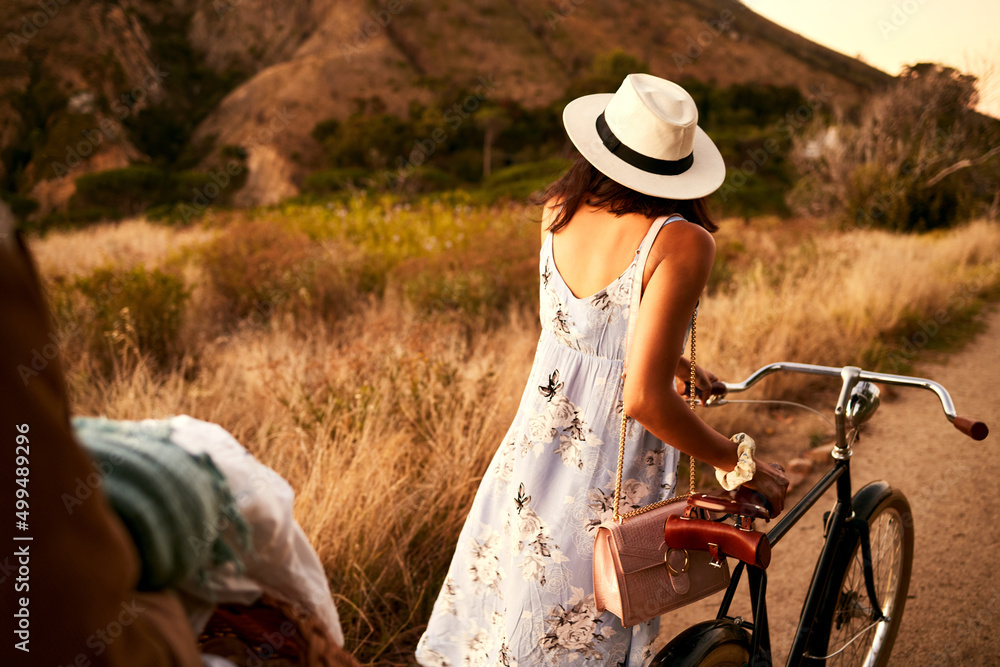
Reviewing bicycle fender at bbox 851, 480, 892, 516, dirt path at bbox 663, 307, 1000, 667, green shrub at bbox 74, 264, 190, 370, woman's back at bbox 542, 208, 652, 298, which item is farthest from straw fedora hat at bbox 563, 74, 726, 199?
green shrub at bbox 74, 264, 190, 370

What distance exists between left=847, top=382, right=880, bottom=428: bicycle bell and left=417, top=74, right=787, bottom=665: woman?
42 centimetres

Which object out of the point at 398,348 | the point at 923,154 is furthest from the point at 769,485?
the point at 923,154

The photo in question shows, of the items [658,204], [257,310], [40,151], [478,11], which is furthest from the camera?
[478,11]

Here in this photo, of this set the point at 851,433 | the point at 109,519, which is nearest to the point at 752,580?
the point at 851,433

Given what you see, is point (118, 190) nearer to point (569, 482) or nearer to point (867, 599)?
point (569, 482)

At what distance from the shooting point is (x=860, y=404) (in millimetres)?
1715

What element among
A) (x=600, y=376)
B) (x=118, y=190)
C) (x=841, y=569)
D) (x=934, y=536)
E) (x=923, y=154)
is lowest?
(x=118, y=190)

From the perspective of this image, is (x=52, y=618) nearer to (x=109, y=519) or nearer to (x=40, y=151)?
(x=109, y=519)

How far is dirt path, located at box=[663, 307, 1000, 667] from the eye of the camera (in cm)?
268

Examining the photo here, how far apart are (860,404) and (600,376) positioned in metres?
0.79

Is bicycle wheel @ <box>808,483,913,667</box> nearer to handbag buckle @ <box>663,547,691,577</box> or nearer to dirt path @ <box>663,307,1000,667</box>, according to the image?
dirt path @ <box>663,307,1000,667</box>

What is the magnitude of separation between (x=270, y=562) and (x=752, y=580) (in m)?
1.27

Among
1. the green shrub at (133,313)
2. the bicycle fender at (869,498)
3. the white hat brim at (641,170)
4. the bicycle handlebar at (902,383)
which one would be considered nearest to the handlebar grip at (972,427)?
the bicycle handlebar at (902,383)

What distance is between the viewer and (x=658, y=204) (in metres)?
1.46
